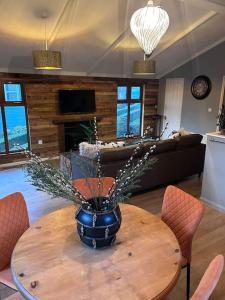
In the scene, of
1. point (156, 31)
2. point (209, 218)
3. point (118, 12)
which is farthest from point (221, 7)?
point (209, 218)

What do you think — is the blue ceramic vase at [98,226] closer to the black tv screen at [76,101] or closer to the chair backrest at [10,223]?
the chair backrest at [10,223]

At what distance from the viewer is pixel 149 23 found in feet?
7.26

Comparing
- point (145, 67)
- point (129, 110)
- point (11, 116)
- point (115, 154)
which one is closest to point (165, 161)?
point (115, 154)

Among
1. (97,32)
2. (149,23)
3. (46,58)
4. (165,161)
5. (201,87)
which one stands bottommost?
(165,161)

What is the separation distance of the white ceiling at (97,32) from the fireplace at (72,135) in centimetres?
139

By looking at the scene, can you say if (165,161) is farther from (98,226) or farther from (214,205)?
(98,226)

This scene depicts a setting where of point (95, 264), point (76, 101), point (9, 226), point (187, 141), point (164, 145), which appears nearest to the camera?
point (95, 264)

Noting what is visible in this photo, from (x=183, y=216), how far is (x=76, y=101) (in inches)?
205

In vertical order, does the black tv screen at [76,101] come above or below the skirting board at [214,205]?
above

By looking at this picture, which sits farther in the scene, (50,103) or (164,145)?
(50,103)

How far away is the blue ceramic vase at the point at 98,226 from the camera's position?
1.42 metres

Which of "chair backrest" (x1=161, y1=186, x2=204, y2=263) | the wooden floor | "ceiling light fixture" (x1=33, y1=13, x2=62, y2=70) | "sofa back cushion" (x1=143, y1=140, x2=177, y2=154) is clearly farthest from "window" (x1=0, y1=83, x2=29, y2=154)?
"chair backrest" (x1=161, y1=186, x2=204, y2=263)

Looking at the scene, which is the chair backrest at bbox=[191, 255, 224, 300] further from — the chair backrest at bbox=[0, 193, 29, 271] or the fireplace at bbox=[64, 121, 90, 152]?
the fireplace at bbox=[64, 121, 90, 152]

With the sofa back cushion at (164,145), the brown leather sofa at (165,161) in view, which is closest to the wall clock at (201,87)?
the brown leather sofa at (165,161)
